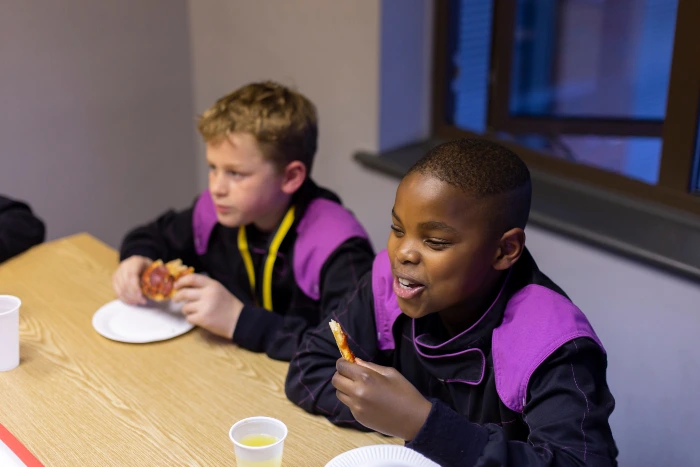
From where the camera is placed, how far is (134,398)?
1.42 m

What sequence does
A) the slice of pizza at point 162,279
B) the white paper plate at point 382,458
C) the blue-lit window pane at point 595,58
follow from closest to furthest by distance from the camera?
the white paper plate at point 382,458, the slice of pizza at point 162,279, the blue-lit window pane at point 595,58

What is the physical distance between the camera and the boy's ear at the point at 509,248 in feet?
4.22

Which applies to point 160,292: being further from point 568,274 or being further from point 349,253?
point 568,274

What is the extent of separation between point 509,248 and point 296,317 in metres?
0.58

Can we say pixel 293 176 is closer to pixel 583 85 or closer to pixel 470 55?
pixel 470 55

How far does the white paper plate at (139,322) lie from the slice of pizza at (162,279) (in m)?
0.03

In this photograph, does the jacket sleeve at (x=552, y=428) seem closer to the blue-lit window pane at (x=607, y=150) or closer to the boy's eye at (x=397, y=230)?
the boy's eye at (x=397, y=230)

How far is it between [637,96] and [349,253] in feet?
13.6

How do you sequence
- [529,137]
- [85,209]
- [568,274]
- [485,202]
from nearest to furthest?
[485,202] < [568,274] < [529,137] < [85,209]

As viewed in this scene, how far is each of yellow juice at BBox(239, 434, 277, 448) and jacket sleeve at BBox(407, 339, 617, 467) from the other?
220mm

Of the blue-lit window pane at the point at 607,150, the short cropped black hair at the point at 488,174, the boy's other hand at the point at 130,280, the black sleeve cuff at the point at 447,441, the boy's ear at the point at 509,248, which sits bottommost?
the blue-lit window pane at the point at 607,150

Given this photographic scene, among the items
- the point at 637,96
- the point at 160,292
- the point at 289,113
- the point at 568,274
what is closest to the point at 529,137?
the point at 568,274

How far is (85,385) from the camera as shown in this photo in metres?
1.46

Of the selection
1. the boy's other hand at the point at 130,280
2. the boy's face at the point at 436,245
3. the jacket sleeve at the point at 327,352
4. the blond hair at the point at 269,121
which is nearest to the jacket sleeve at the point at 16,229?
the boy's other hand at the point at 130,280
